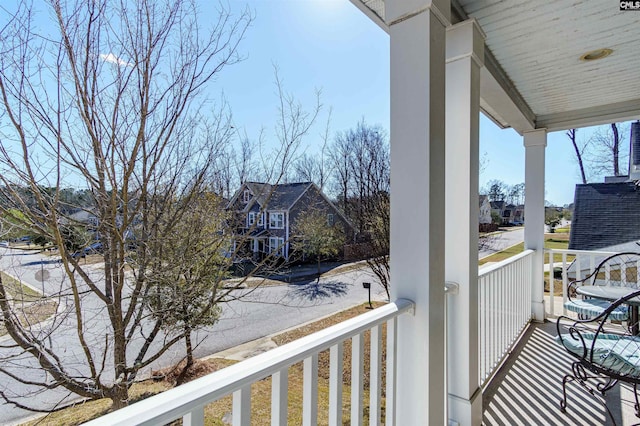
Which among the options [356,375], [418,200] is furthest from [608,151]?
[356,375]

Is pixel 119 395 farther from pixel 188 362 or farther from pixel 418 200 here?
pixel 418 200

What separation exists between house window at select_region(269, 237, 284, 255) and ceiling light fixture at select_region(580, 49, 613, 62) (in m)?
4.06

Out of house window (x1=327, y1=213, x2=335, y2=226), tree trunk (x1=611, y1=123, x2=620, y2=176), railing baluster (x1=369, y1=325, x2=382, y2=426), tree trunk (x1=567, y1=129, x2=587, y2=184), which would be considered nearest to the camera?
railing baluster (x1=369, y1=325, x2=382, y2=426)


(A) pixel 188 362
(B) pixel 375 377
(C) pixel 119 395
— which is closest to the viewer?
(B) pixel 375 377

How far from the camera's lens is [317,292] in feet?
26.2

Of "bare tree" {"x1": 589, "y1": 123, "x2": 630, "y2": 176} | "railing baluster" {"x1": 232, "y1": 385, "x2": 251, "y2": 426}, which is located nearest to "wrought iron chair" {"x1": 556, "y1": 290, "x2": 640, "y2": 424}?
"railing baluster" {"x1": 232, "y1": 385, "x2": 251, "y2": 426}

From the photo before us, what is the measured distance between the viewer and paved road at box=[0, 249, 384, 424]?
2807mm

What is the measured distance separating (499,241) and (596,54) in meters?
6.50

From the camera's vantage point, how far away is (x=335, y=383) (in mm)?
1037

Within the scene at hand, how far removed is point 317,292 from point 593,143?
39.9ft

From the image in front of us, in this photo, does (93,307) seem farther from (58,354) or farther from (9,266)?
(9,266)

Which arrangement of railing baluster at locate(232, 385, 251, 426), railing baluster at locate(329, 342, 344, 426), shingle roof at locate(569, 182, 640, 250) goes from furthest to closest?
shingle roof at locate(569, 182, 640, 250) < railing baluster at locate(329, 342, 344, 426) < railing baluster at locate(232, 385, 251, 426)

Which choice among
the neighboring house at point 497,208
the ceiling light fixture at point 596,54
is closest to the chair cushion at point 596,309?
the ceiling light fixture at point 596,54

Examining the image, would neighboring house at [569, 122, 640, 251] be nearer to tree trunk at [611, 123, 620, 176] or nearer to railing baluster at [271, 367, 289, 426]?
tree trunk at [611, 123, 620, 176]
